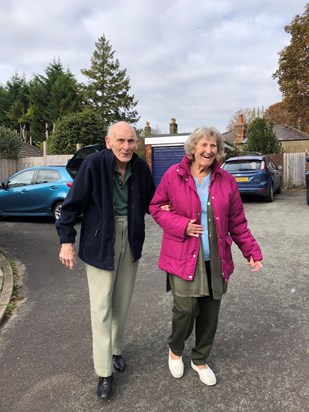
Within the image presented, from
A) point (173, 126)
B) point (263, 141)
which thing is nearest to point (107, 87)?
point (173, 126)

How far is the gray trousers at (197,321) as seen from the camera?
2471 mm

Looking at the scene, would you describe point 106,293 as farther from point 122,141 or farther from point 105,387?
point 122,141

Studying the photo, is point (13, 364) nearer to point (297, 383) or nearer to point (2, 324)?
point (2, 324)

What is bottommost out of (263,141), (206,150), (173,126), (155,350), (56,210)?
(155,350)

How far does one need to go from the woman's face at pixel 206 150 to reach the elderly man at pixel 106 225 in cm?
47

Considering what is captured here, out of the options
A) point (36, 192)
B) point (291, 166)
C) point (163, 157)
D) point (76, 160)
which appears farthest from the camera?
point (163, 157)

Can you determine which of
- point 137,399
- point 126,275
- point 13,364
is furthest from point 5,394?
point 126,275

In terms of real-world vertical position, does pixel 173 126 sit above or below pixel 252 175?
above

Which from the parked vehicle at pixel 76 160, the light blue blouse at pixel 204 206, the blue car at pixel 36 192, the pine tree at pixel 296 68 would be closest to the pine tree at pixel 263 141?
the pine tree at pixel 296 68

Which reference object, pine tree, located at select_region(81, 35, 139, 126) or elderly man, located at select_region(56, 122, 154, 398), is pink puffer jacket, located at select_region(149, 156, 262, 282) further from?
pine tree, located at select_region(81, 35, 139, 126)

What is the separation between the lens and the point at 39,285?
4.65m

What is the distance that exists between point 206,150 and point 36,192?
7.37 m

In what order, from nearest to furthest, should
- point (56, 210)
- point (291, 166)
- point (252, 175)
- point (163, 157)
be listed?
point (56, 210)
point (252, 175)
point (291, 166)
point (163, 157)

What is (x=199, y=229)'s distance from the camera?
7.68ft
